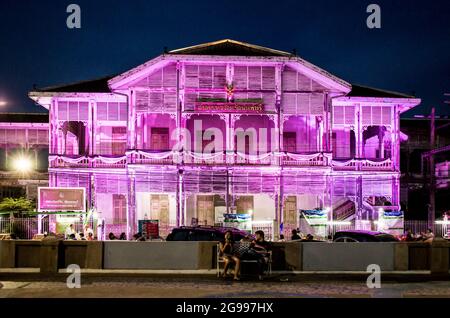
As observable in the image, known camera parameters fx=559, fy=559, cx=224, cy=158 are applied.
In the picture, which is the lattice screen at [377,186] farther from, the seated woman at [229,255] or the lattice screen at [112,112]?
the seated woman at [229,255]

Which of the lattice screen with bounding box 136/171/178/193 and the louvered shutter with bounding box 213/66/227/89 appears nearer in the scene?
the lattice screen with bounding box 136/171/178/193

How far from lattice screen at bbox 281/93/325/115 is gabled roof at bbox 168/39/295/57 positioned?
2.21m

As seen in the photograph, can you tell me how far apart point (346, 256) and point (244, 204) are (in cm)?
1511

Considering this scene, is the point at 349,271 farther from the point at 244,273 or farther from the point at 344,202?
the point at 344,202

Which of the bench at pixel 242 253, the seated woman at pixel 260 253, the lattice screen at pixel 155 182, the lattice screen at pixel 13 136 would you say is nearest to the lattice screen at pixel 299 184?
the lattice screen at pixel 155 182

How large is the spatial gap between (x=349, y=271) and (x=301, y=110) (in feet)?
45.1

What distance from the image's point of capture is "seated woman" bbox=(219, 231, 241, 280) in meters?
15.7

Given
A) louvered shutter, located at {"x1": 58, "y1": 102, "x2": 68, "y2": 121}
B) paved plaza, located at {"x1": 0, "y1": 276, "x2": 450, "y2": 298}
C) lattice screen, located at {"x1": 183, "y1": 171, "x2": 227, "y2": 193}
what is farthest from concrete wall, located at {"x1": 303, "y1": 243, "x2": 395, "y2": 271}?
louvered shutter, located at {"x1": 58, "y1": 102, "x2": 68, "y2": 121}

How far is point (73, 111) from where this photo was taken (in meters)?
30.1

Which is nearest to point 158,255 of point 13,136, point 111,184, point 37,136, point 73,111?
point 111,184

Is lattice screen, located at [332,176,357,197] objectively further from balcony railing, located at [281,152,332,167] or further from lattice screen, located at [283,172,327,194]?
balcony railing, located at [281,152,332,167]

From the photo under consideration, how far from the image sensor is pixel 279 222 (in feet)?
91.1

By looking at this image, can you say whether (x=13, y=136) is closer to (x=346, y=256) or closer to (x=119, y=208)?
(x=119, y=208)

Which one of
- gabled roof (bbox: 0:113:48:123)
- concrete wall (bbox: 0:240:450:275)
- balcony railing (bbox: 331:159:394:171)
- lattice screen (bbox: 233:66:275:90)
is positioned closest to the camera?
concrete wall (bbox: 0:240:450:275)
